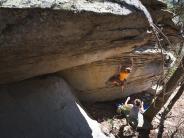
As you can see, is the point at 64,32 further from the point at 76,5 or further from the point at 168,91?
the point at 168,91

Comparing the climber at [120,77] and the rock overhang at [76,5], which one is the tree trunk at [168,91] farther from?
the rock overhang at [76,5]

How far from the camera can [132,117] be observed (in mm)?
10820

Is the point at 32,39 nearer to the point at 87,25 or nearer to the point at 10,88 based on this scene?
the point at 87,25

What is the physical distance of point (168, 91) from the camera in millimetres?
10273

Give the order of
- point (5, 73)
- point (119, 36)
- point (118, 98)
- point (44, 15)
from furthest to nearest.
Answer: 1. point (118, 98)
2. point (5, 73)
3. point (119, 36)
4. point (44, 15)

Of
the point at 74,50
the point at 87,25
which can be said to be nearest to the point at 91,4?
the point at 87,25

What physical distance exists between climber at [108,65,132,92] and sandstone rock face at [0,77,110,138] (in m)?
1.84

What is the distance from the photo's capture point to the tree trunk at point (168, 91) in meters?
9.90

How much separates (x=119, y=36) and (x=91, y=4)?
1.14 metres

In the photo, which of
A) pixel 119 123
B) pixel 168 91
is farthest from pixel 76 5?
pixel 119 123

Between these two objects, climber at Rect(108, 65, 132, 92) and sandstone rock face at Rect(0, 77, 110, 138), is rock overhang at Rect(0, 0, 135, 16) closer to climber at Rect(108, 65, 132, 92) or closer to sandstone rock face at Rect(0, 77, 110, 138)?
sandstone rock face at Rect(0, 77, 110, 138)

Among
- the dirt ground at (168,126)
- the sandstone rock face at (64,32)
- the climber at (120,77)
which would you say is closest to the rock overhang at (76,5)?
the sandstone rock face at (64,32)

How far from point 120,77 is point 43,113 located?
10.1 ft

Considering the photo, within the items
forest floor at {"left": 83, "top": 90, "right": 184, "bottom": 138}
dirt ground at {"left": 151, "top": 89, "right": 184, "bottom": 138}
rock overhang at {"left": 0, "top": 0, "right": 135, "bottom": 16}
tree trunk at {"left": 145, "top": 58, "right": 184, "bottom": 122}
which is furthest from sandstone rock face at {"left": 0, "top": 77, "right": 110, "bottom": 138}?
rock overhang at {"left": 0, "top": 0, "right": 135, "bottom": 16}
